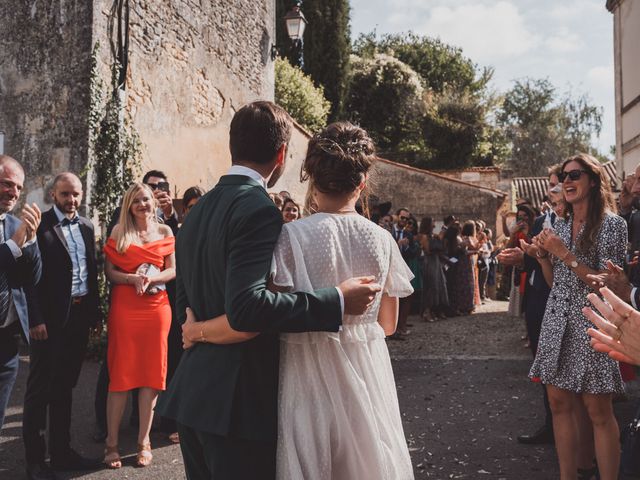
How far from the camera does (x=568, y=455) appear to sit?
12.0 ft

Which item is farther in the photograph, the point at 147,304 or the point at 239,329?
the point at 147,304

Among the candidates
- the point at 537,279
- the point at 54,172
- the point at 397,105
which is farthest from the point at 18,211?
the point at 397,105

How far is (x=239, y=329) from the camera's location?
200cm

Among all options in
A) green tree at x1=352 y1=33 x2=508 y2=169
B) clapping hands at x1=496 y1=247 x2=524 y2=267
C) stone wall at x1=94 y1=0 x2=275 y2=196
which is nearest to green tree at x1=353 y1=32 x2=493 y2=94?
green tree at x1=352 y1=33 x2=508 y2=169

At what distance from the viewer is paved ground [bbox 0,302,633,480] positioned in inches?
172

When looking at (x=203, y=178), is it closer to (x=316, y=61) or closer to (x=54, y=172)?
(x=54, y=172)

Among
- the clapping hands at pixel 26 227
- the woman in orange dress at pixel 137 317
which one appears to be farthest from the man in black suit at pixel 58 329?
the clapping hands at pixel 26 227

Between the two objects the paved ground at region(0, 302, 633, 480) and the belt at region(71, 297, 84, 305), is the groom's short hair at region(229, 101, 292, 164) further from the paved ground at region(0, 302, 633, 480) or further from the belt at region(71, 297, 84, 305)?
the paved ground at region(0, 302, 633, 480)

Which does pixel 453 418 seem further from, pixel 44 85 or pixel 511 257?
pixel 44 85

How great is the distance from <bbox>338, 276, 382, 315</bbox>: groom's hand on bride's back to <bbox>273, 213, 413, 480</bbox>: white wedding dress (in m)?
0.09

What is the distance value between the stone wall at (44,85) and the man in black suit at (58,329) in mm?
4106

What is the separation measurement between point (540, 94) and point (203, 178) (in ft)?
152

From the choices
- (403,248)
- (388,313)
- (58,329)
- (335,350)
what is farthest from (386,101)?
(335,350)

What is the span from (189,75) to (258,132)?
31.3 ft
